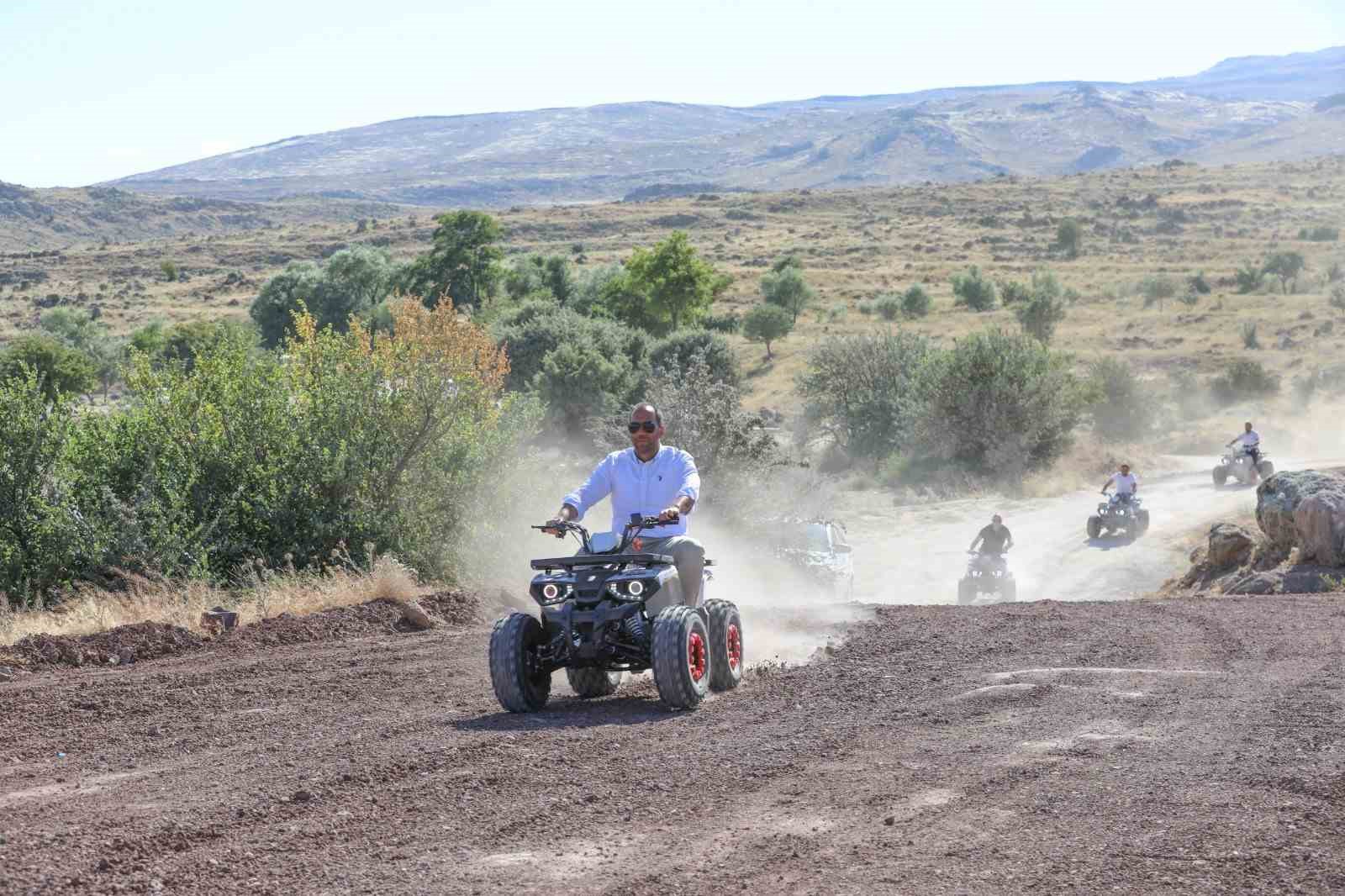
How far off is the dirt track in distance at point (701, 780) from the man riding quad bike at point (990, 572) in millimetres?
14175

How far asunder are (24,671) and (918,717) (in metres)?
7.12

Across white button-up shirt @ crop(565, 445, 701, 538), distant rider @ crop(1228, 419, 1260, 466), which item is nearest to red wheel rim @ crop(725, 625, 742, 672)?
white button-up shirt @ crop(565, 445, 701, 538)

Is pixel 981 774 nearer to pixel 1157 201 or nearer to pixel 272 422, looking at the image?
pixel 272 422

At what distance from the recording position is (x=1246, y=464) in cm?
3650

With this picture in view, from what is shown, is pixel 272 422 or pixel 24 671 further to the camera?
pixel 272 422

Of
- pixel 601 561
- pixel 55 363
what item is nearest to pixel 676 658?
pixel 601 561

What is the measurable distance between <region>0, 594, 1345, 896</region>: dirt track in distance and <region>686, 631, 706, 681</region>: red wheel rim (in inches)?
8.9

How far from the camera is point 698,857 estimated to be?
229 inches

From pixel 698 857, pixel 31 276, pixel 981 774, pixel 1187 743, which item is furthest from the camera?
pixel 31 276

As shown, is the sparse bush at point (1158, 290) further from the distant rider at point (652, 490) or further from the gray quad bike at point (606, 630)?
the gray quad bike at point (606, 630)

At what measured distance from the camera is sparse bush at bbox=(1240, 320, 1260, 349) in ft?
216

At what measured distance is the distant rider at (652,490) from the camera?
9750 millimetres

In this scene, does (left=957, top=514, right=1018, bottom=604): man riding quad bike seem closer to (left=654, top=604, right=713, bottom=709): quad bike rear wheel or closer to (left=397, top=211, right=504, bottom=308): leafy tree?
(left=654, top=604, right=713, bottom=709): quad bike rear wheel

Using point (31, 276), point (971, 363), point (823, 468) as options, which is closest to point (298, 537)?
point (971, 363)
